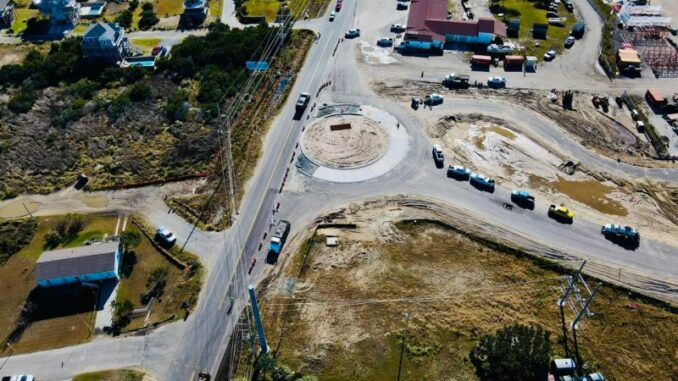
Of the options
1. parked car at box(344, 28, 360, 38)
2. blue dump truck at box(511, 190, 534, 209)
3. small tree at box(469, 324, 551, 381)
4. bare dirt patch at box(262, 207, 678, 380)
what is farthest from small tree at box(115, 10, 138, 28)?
small tree at box(469, 324, 551, 381)

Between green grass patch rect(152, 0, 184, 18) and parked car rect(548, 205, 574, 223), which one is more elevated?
green grass patch rect(152, 0, 184, 18)

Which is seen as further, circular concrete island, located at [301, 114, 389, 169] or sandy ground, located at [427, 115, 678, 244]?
circular concrete island, located at [301, 114, 389, 169]

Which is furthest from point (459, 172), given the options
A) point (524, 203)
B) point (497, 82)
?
point (497, 82)

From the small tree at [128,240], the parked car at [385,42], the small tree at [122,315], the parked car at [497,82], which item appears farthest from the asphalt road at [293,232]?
the parked car at [385,42]

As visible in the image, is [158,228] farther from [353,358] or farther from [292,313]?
[353,358]

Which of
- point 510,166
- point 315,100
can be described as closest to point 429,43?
point 315,100

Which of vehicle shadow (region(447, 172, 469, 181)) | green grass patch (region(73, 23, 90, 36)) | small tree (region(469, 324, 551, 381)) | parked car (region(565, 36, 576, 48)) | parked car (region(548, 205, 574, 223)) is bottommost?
small tree (region(469, 324, 551, 381))

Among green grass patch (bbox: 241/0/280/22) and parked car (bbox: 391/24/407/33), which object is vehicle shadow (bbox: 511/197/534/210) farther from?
green grass patch (bbox: 241/0/280/22)
